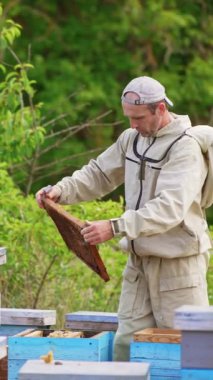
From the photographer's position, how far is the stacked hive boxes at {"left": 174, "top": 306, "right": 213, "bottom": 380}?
5.70 m

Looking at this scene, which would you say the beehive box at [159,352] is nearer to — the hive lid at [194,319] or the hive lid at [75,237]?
the hive lid at [75,237]

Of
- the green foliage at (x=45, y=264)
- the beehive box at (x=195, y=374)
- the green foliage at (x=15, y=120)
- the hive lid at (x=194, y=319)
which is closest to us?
the hive lid at (x=194, y=319)

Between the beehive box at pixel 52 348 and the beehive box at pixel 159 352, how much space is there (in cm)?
24

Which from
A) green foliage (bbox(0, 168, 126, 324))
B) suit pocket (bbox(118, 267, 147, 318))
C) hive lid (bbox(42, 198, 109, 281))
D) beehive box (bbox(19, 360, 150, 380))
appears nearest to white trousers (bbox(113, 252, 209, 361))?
suit pocket (bbox(118, 267, 147, 318))

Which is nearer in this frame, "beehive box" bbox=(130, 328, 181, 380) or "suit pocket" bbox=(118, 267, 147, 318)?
"beehive box" bbox=(130, 328, 181, 380)

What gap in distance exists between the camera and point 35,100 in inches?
771

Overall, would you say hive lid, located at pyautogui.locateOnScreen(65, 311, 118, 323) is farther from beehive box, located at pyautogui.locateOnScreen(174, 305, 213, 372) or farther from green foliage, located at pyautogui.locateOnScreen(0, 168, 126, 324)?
green foliage, located at pyautogui.locateOnScreen(0, 168, 126, 324)

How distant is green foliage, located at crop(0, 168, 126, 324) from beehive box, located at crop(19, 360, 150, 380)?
13.1 feet

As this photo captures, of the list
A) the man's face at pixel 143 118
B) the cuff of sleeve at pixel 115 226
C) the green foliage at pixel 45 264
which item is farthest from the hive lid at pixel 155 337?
the green foliage at pixel 45 264

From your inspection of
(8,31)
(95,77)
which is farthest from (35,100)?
(8,31)

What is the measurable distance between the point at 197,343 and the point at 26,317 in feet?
5.74

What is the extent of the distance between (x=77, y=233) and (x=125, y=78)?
13.8 meters

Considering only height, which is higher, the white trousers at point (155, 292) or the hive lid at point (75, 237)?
the hive lid at point (75, 237)

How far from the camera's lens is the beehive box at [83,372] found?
541 centimetres
